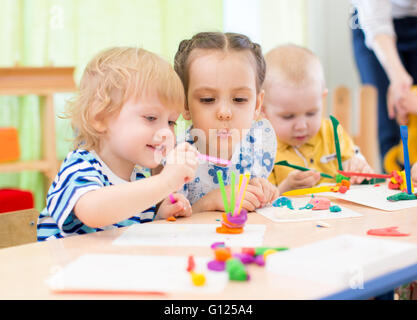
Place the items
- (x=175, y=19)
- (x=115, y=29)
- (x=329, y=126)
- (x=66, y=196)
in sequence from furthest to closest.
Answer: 1. (x=175, y=19)
2. (x=115, y=29)
3. (x=329, y=126)
4. (x=66, y=196)

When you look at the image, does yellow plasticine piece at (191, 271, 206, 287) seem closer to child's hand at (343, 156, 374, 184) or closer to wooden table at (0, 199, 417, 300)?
wooden table at (0, 199, 417, 300)

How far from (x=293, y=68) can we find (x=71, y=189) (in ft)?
2.91

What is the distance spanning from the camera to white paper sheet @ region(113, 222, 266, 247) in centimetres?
71

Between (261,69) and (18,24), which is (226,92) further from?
(18,24)

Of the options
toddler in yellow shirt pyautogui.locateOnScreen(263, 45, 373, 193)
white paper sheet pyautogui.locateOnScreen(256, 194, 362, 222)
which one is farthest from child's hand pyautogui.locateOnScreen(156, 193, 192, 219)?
toddler in yellow shirt pyautogui.locateOnScreen(263, 45, 373, 193)

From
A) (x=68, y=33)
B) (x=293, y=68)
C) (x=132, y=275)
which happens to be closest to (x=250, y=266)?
(x=132, y=275)

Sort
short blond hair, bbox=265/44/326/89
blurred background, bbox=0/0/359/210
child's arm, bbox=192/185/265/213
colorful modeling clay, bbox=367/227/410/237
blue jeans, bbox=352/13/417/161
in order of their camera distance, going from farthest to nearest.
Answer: blurred background, bbox=0/0/359/210, blue jeans, bbox=352/13/417/161, short blond hair, bbox=265/44/326/89, child's arm, bbox=192/185/265/213, colorful modeling clay, bbox=367/227/410/237

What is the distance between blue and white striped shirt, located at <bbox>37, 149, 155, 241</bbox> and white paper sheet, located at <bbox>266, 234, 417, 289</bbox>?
0.37 m

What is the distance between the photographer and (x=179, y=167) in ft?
2.54

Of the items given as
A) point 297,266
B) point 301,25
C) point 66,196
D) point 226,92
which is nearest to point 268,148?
point 226,92

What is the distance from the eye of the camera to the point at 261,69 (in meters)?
1.21

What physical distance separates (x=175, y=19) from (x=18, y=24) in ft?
2.78

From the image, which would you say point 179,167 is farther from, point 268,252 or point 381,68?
point 381,68

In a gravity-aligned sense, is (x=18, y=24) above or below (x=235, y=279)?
above
